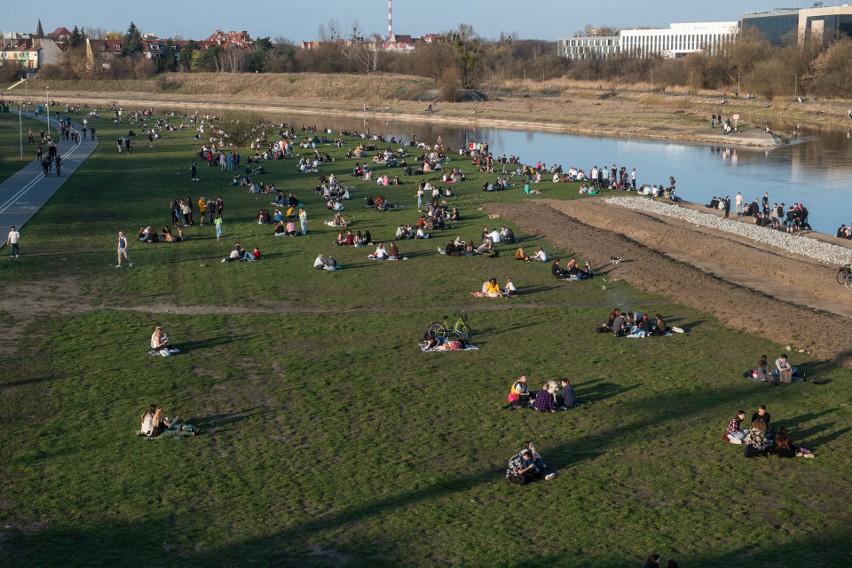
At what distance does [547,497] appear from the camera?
14.0 metres

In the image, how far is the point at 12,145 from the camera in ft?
214

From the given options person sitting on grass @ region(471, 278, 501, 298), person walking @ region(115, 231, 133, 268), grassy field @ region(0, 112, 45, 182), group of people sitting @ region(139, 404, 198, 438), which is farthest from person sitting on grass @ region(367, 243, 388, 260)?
grassy field @ region(0, 112, 45, 182)

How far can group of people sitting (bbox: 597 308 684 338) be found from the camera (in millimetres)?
22266

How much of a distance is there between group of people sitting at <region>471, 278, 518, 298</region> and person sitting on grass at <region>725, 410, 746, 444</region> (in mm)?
10230

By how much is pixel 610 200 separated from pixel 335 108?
78.1 metres

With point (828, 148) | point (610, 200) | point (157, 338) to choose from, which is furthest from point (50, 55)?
point (157, 338)

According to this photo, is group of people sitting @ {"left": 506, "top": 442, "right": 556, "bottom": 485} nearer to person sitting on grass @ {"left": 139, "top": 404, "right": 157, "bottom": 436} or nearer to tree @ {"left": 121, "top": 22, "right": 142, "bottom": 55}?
person sitting on grass @ {"left": 139, "top": 404, "right": 157, "bottom": 436}

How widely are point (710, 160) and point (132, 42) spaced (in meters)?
136

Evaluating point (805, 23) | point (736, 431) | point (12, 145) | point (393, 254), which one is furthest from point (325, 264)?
point (805, 23)

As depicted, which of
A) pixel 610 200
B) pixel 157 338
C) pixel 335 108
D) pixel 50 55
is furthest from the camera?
pixel 50 55

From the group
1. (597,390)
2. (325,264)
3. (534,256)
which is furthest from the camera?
(534,256)

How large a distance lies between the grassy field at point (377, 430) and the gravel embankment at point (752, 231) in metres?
9.72

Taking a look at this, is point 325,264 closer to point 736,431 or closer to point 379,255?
point 379,255

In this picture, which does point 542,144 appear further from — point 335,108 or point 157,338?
point 157,338
